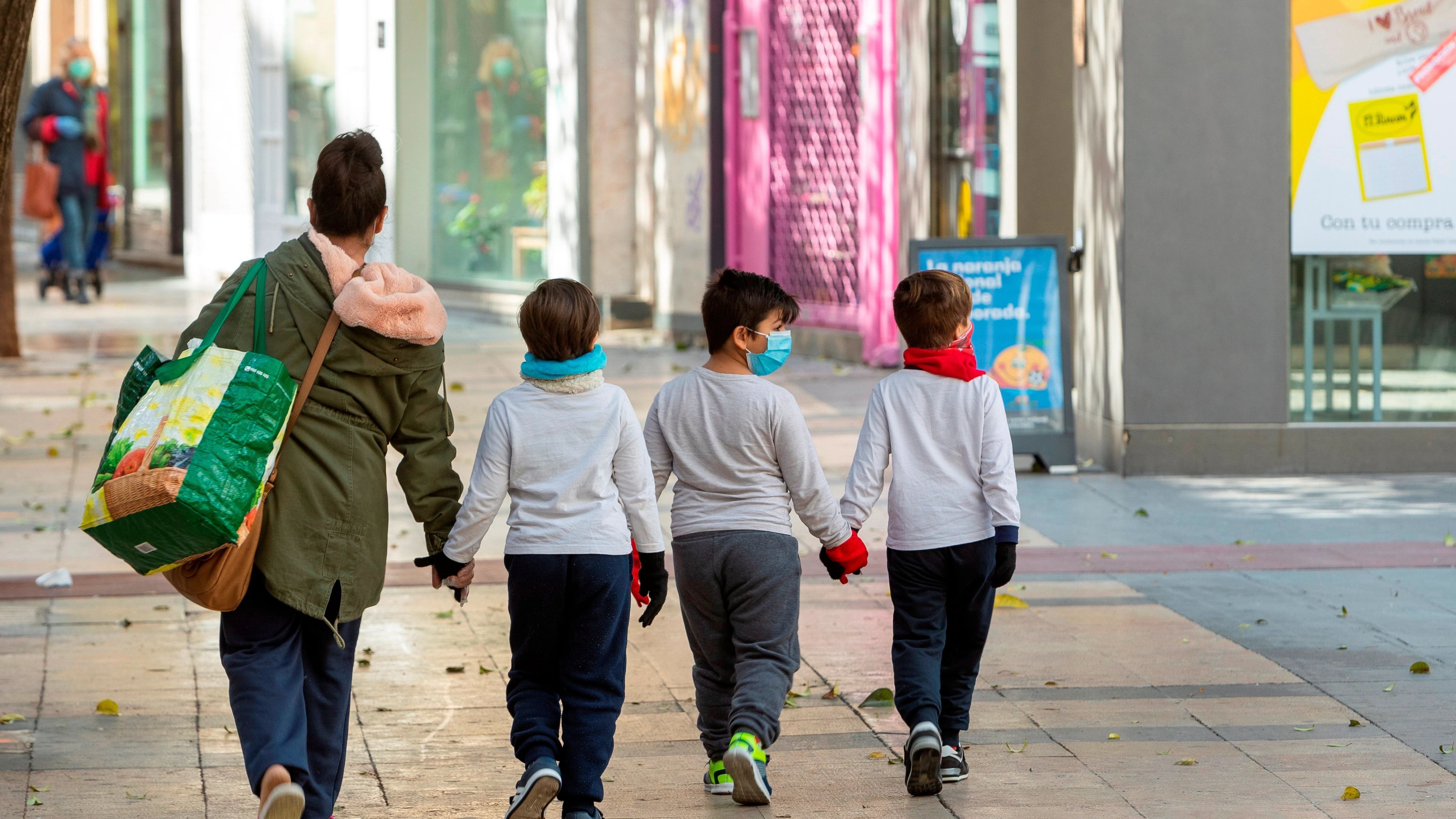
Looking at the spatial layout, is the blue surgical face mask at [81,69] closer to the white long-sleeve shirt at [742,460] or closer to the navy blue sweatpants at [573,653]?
the white long-sleeve shirt at [742,460]

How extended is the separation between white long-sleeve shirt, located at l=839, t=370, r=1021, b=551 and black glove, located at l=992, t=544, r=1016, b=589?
32mm

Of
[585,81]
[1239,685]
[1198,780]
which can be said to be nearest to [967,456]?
[1198,780]

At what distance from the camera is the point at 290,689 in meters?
3.86

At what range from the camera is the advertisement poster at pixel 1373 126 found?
373 inches

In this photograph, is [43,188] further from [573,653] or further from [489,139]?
[573,653]

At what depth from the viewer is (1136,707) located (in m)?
5.42

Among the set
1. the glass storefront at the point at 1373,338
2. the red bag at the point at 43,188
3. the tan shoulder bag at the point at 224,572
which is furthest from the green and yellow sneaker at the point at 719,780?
the red bag at the point at 43,188

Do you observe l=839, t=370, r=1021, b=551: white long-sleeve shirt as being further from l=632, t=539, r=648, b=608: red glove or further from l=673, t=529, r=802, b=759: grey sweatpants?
l=632, t=539, r=648, b=608: red glove

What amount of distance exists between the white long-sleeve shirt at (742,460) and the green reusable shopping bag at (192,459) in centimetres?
105

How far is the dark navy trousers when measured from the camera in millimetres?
3801

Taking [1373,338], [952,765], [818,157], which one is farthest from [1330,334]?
A: [818,157]

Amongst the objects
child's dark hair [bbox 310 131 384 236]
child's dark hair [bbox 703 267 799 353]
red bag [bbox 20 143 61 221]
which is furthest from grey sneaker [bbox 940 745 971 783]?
red bag [bbox 20 143 61 221]

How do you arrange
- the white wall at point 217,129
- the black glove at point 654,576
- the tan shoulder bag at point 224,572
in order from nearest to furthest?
the tan shoulder bag at point 224,572, the black glove at point 654,576, the white wall at point 217,129

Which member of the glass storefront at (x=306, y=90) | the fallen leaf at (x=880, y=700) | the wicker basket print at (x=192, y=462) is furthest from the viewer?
the glass storefront at (x=306, y=90)
